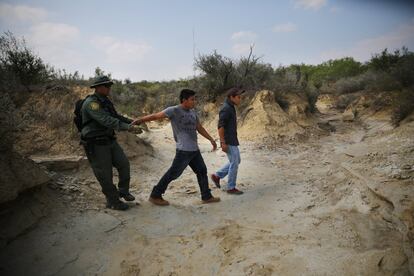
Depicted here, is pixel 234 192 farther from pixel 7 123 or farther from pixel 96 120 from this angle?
pixel 7 123

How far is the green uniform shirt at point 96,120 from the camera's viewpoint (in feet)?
13.0

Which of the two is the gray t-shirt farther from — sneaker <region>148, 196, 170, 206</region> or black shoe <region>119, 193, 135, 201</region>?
black shoe <region>119, 193, 135, 201</region>

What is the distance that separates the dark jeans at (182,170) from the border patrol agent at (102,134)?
1.90 ft

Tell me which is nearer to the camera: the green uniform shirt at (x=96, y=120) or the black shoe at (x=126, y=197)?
the green uniform shirt at (x=96, y=120)

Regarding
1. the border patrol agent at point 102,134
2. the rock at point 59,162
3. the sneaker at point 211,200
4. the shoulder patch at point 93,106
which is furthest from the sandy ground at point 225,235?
the shoulder patch at point 93,106

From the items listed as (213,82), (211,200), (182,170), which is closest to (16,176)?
(182,170)

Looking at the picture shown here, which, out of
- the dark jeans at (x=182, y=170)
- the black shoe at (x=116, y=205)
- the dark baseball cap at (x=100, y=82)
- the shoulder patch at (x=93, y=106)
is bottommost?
the black shoe at (x=116, y=205)

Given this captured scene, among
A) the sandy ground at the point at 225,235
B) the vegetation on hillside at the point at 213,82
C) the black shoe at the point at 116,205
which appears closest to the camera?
the sandy ground at the point at 225,235

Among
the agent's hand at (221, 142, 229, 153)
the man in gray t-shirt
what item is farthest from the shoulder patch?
the agent's hand at (221, 142, 229, 153)

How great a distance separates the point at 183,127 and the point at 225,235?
171 centimetres

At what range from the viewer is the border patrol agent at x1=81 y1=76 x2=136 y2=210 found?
13.1 feet

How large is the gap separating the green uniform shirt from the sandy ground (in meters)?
1.06

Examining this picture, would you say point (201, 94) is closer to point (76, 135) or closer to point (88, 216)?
point (76, 135)

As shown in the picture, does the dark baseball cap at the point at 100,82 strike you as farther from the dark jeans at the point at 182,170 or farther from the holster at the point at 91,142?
the dark jeans at the point at 182,170
